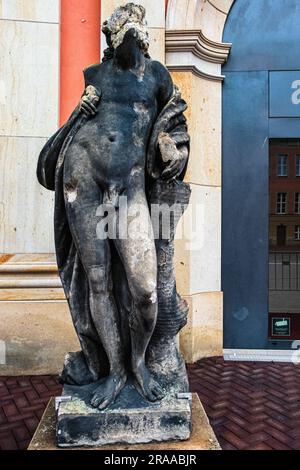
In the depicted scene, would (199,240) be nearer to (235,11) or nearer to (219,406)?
(219,406)

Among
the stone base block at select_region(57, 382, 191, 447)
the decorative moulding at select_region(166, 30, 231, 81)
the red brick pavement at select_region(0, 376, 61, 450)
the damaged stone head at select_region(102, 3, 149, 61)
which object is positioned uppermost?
the decorative moulding at select_region(166, 30, 231, 81)

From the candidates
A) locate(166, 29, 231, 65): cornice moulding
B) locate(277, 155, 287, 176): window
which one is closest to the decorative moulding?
locate(166, 29, 231, 65): cornice moulding

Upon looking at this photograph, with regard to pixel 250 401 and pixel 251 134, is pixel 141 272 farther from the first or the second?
pixel 251 134

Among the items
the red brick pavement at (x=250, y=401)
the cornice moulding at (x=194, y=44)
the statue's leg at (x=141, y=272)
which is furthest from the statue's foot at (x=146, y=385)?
the cornice moulding at (x=194, y=44)

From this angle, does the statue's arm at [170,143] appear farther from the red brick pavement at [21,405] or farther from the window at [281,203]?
the window at [281,203]

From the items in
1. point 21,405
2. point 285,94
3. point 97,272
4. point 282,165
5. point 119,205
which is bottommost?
point 21,405

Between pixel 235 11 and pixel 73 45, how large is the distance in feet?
6.55

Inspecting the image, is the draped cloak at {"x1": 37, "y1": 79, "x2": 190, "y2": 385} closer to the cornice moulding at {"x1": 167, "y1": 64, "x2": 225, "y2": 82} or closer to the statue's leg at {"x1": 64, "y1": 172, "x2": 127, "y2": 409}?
the statue's leg at {"x1": 64, "y1": 172, "x2": 127, "y2": 409}

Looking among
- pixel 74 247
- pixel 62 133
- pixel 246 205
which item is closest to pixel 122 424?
pixel 74 247

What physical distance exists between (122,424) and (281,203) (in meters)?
30.4

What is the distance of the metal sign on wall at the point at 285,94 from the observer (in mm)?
4852

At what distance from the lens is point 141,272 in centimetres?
211

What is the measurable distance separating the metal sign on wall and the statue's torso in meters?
3.13

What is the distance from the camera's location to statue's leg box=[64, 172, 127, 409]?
2180 millimetres
